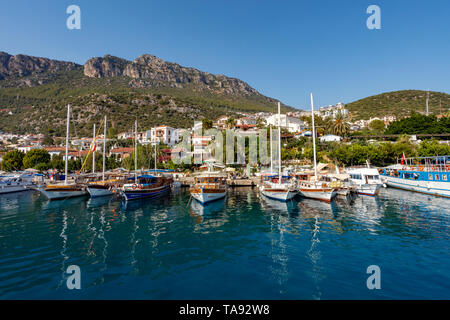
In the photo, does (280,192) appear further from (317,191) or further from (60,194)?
(60,194)

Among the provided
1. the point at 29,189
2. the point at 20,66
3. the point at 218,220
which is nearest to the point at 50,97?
the point at 20,66

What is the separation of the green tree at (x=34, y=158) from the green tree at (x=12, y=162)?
1.99 meters

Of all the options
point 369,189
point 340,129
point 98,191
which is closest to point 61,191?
point 98,191

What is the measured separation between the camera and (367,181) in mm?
31234

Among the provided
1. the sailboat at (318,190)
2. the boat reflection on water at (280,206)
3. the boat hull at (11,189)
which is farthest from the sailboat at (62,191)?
the sailboat at (318,190)

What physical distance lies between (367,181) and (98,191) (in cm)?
3954

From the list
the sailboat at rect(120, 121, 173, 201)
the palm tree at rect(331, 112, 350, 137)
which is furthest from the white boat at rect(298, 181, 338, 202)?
the palm tree at rect(331, 112, 350, 137)

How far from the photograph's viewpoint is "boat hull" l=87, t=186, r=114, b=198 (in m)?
30.7

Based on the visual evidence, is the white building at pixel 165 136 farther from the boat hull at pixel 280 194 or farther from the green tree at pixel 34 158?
the boat hull at pixel 280 194

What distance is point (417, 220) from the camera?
686 inches

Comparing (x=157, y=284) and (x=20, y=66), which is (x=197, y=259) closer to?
(x=157, y=284)

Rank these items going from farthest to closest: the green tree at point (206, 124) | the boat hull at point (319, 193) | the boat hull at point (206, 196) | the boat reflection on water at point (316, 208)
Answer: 1. the green tree at point (206, 124)
2. the boat hull at point (206, 196)
3. the boat hull at point (319, 193)
4. the boat reflection on water at point (316, 208)

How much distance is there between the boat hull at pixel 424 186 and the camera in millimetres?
27555
